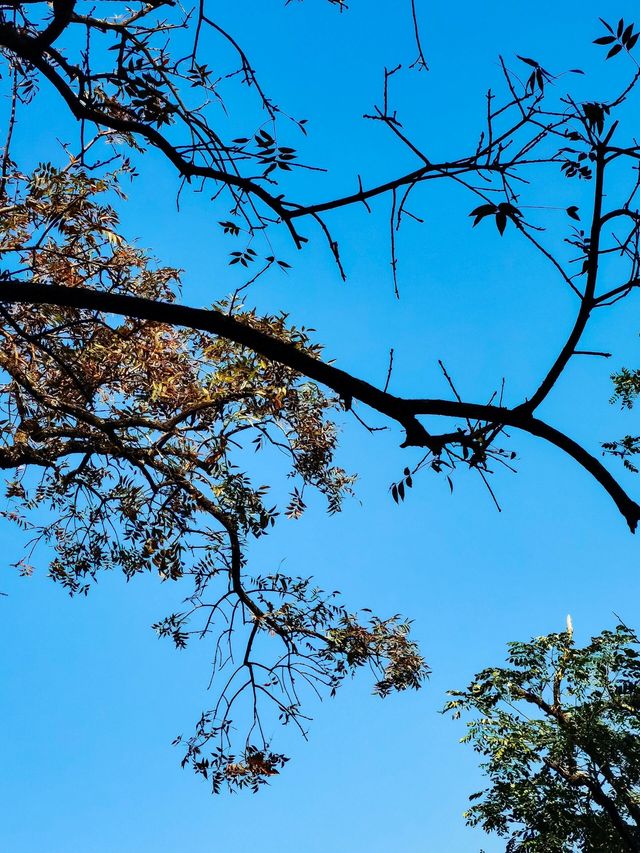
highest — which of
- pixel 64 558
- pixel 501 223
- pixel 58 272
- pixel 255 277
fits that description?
pixel 58 272

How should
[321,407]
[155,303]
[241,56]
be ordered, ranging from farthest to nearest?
[321,407] < [241,56] < [155,303]

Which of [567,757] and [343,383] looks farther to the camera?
[567,757]

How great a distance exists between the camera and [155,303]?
9.78 ft

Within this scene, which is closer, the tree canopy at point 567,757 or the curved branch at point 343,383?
the curved branch at point 343,383

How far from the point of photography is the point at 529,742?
13.4m

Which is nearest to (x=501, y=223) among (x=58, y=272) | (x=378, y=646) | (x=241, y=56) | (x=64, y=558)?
(x=241, y=56)

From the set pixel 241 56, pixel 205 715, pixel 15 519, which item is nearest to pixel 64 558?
pixel 15 519

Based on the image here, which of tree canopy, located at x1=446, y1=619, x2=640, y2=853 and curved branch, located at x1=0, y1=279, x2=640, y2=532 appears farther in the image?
tree canopy, located at x1=446, y1=619, x2=640, y2=853

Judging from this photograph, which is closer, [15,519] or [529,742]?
[15,519]

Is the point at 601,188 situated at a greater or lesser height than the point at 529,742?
lesser

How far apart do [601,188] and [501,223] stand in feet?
1.23

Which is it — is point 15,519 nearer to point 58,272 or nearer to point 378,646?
point 58,272

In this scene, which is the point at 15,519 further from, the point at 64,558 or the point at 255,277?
the point at 255,277

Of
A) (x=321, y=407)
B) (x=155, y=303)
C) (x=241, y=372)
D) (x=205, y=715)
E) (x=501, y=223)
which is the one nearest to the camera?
(x=501, y=223)
